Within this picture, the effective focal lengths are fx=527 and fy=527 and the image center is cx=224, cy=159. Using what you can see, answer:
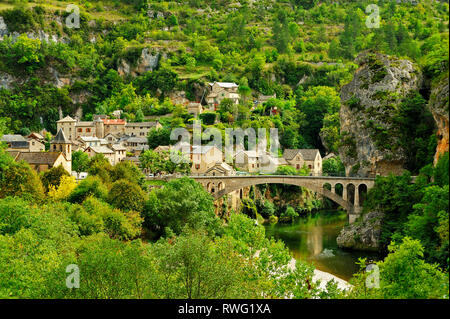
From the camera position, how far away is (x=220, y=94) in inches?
3794

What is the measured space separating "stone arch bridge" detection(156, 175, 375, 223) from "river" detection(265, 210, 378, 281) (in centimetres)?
351

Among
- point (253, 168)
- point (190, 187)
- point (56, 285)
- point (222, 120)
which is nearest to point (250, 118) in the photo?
point (222, 120)

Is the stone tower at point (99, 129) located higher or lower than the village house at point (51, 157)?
lower

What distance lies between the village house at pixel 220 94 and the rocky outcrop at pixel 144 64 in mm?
18265

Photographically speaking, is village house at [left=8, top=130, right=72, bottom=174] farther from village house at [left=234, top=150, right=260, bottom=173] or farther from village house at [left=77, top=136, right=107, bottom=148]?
village house at [left=234, top=150, right=260, bottom=173]

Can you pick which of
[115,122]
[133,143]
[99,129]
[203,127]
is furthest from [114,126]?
[203,127]

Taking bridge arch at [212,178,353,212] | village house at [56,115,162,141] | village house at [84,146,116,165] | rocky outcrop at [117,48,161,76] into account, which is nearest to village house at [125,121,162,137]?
village house at [56,115,162,141]

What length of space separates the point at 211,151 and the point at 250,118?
19.3 meters

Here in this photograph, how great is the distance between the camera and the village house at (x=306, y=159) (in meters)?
79.2

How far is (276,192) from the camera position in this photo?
7262cm

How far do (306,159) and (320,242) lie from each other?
29.0 meters

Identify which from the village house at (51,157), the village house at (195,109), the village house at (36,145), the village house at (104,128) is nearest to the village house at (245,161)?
the village house at (104,128)

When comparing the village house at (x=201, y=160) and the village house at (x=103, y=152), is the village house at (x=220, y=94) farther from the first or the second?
the village house at (x=103, y=152)

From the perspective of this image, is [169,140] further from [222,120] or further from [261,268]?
[261,268]
